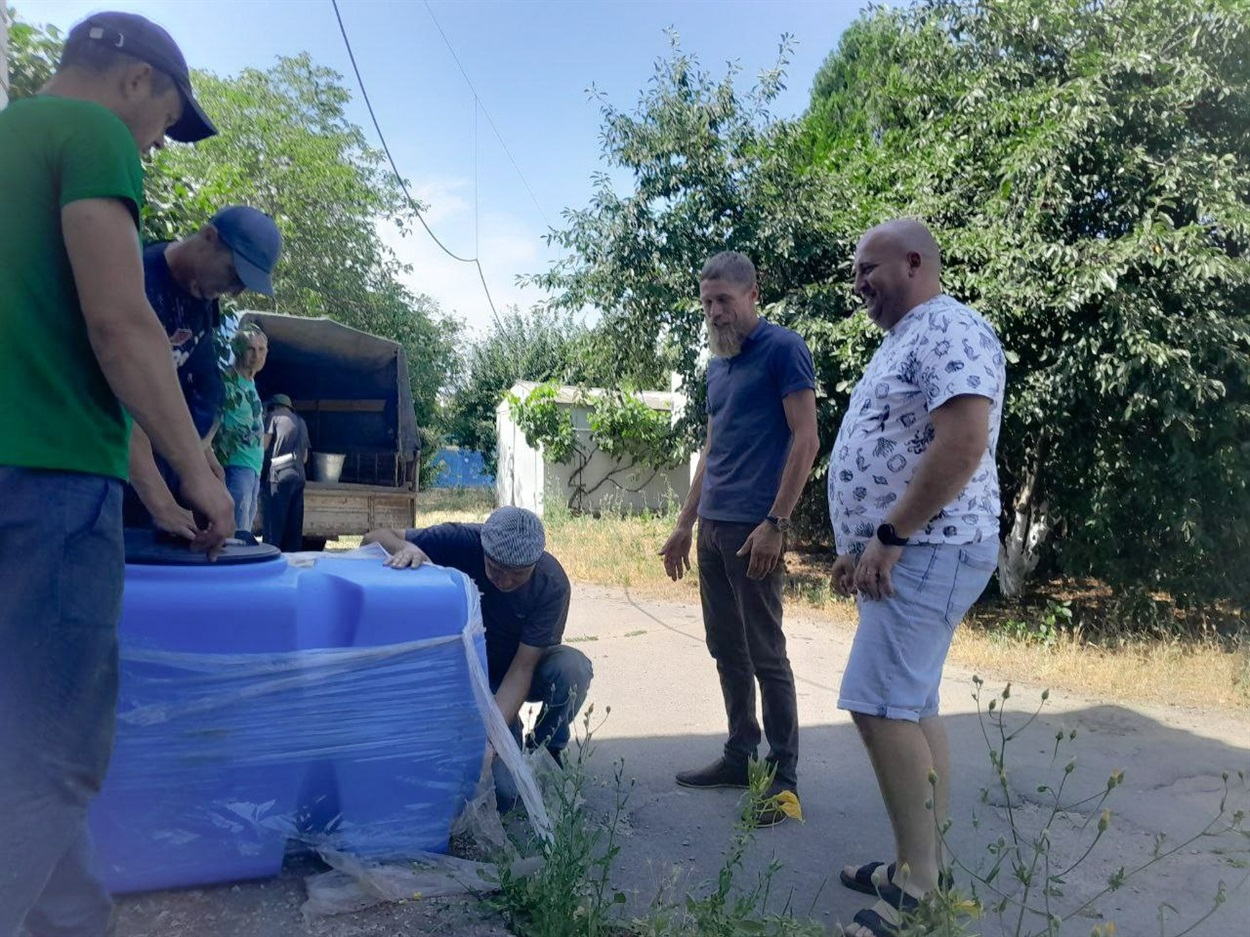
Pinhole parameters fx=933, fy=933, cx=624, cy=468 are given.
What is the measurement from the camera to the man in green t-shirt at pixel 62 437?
4.99 feet

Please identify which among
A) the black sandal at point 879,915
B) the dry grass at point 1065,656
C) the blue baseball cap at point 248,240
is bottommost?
the black sandal at point 879,915

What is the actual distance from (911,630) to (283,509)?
5865mm

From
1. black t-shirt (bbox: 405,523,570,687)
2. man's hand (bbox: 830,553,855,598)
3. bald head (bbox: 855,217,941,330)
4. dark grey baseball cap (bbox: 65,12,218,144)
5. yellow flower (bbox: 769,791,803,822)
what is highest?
dark grey baseball cap (bbox: 65,12,218,144)

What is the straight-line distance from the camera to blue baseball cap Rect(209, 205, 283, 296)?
7.60 ft

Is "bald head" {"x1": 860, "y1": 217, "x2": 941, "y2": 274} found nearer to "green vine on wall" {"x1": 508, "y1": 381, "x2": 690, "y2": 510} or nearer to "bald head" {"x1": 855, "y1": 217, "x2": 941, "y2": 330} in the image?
"bald head" {"x1": 855, "y1": 217, "x2": 941, "y2": 330}

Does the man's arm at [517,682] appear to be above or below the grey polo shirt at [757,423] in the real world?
below

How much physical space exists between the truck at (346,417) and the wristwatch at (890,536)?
6.37m

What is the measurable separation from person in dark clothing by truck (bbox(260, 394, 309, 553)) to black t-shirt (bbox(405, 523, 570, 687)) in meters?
4.36

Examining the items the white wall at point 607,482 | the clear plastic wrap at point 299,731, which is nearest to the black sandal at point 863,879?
the clear plastic wrap at point 299,731

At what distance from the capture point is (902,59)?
790 cm

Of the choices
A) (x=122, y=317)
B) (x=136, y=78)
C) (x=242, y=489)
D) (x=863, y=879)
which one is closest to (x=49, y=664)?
(x=122, y=317)

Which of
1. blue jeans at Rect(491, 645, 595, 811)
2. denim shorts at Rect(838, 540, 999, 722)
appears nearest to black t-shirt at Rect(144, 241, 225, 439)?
blue jeans at Rect(491, 645, 595, 811)

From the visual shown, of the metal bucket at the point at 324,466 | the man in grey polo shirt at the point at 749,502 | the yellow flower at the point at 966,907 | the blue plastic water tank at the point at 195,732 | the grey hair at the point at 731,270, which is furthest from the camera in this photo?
the metal bucket at the point at 324,466

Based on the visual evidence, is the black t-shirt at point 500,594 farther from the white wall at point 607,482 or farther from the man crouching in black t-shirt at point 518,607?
the white wall at point 607,482
